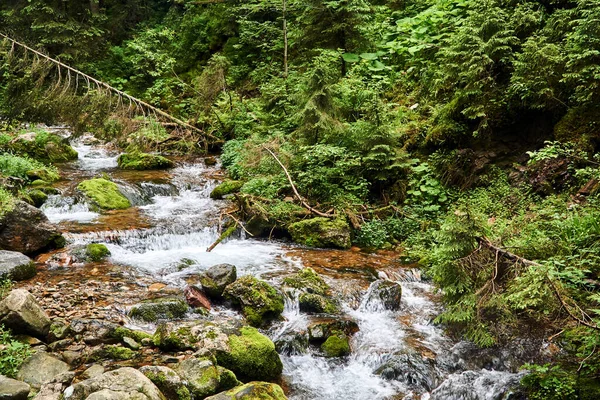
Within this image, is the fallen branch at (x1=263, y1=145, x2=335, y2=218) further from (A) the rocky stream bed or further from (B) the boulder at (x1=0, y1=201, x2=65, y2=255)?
(B) the boulder at (x1=0, y1=201, x2=65, y2=255)

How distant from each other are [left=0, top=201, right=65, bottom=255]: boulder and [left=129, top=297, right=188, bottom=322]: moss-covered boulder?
3412mm

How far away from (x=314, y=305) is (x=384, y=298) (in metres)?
1.31

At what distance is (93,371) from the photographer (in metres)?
5.02

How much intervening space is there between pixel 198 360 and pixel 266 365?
3.18ft

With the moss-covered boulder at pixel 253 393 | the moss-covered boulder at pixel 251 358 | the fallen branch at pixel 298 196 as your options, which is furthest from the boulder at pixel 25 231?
the moss-covered boulder at pixel 253 393

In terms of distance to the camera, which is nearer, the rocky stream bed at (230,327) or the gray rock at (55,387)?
the gray rock at (55,387)

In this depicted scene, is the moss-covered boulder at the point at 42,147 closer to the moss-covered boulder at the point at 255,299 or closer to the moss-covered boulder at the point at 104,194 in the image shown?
the moss-covered boulder at the point at 104,194

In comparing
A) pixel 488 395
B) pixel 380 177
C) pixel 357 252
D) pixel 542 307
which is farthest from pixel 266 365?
pixel 380 177

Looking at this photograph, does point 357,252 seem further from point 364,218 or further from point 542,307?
point 542,307

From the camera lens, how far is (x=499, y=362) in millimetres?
5707

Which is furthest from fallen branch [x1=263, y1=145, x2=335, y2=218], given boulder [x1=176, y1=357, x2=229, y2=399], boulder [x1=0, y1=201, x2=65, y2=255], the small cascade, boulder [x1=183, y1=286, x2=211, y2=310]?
boulder [x1=176, y1=357, x2=229, y2=399]

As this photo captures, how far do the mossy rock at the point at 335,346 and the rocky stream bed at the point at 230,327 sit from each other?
0.6 inches

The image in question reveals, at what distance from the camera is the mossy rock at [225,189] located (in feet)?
44.1

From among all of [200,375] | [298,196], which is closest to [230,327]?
[200,375]
